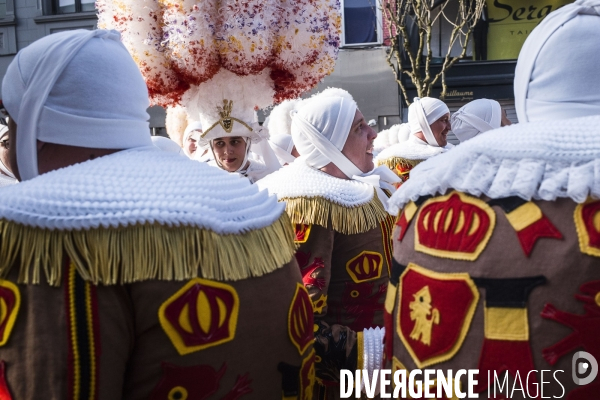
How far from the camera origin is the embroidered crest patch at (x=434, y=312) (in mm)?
1614

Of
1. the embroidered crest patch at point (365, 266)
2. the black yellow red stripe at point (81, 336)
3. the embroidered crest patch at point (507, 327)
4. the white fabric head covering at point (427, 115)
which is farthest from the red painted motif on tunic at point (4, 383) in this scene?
the white fabric head covering at point (427, 115)

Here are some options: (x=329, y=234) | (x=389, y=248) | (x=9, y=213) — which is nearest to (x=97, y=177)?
(x=9, y=213)

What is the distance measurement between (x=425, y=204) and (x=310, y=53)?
6.98 ft

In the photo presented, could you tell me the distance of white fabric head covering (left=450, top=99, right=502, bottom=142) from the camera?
25.0 ft

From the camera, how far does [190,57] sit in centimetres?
351

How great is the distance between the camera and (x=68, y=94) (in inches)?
65.7

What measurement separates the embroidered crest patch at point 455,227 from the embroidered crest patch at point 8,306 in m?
0.90

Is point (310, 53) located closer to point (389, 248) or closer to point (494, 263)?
point (389, 248)

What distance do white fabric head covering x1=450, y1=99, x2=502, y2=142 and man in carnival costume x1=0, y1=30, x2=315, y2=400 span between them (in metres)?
6.12

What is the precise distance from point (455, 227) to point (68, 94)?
36.9 inches

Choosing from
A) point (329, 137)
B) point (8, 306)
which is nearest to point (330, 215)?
point (329, 137)

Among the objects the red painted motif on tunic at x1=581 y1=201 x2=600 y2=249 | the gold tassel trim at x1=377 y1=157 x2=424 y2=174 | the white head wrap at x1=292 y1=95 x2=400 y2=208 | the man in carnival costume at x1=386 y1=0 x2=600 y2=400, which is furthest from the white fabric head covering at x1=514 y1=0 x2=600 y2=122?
the gold tassel trim at x1=377 y1=157 x2=424 y2=174

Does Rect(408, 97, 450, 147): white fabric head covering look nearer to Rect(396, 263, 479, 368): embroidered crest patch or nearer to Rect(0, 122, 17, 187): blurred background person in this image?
Rect(0, 122, 17, 187): blurred background person

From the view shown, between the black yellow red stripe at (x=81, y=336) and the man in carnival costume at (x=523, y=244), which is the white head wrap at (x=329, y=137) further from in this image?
the black yellow red stripe at (x=81, y=336)
